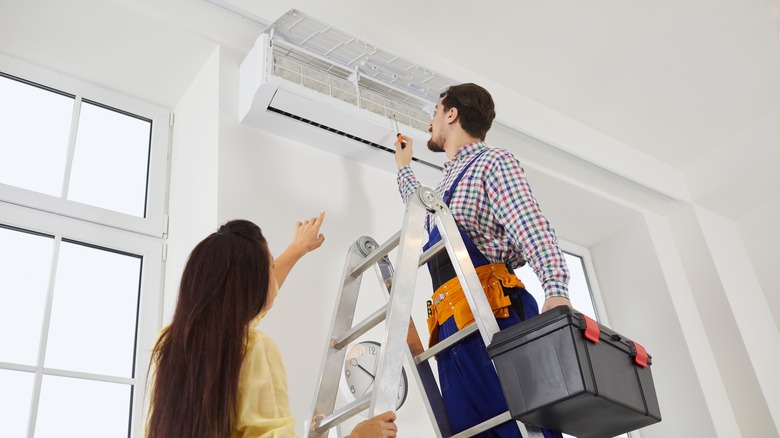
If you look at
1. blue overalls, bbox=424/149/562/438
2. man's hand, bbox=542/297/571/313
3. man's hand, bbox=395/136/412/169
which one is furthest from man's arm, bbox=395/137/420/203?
man's hand, bbox=542/297/571/313

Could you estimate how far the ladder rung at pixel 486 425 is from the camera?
1562 mm

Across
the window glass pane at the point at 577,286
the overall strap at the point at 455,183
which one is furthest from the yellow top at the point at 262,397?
the window glass pane at the point at 577,286

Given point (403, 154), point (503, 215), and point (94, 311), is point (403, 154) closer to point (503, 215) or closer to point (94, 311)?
point (503, 215)

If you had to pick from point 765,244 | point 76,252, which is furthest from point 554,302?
point 765,244

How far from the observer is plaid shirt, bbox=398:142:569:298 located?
1.70m

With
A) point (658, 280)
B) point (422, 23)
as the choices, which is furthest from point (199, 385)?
point (658, 280)

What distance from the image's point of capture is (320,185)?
2.59 m

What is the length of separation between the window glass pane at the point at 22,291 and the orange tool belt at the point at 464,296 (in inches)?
46.6

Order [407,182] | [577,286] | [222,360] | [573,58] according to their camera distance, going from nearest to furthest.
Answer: [222,360] → [407,182] → [573,58] → [577,286]

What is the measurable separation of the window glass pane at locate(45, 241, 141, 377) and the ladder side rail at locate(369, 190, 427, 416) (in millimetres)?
1085

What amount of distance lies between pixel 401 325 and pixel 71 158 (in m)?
1.52

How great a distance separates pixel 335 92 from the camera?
262cm

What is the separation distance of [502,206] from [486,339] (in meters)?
0.37

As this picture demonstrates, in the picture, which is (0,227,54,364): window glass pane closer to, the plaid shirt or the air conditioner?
the air conditioner
